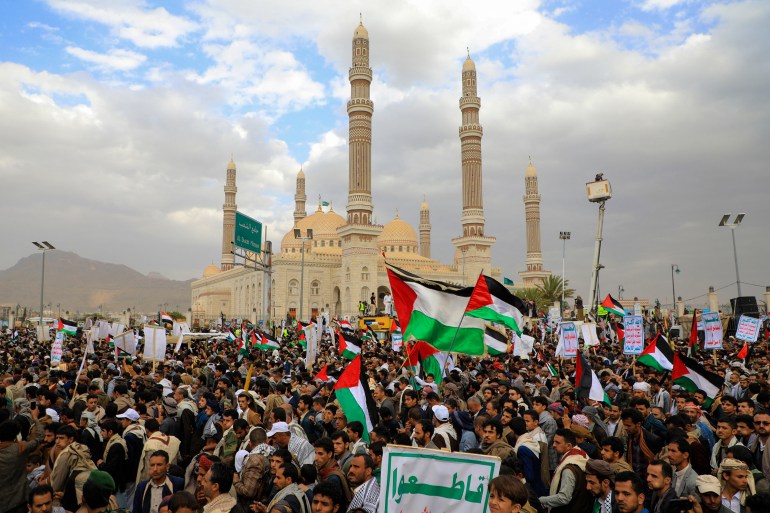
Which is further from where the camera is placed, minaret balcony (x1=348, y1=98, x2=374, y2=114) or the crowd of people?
minaret balcony (x1=348, y1=98, x2=374, y2=114)

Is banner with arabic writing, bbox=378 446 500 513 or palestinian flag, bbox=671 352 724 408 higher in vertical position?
palestinian flag, bbox=671 352 724 408

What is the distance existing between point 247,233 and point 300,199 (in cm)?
6043

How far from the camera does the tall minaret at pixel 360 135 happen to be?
5869cm

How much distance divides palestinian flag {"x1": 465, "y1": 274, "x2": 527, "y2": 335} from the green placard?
19.6m

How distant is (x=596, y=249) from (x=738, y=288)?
606cm

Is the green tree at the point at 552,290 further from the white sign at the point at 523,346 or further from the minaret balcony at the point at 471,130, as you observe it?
the white sign at the point at 523,346

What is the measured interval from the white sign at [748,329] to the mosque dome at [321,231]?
58480 mm

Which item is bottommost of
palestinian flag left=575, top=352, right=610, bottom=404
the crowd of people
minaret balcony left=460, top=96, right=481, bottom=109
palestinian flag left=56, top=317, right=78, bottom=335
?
the crowd of people

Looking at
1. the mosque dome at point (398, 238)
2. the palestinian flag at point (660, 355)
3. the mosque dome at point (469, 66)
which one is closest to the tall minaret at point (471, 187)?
the mosque dome at point (469, 66)

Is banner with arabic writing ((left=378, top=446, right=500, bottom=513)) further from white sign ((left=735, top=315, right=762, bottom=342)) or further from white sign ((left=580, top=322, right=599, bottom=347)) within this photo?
white sign ((left=580, top=322, right=599, bottom=347))

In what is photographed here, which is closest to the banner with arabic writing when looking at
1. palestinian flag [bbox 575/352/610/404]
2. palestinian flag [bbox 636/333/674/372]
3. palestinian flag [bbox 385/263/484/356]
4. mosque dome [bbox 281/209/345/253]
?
palestinian flag [bbox 385/263/484/356]

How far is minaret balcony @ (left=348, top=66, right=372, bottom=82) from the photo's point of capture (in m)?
58.8

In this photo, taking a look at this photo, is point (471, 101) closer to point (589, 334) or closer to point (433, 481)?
point (589, 334)

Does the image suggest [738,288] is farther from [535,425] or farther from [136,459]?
[136,459]
